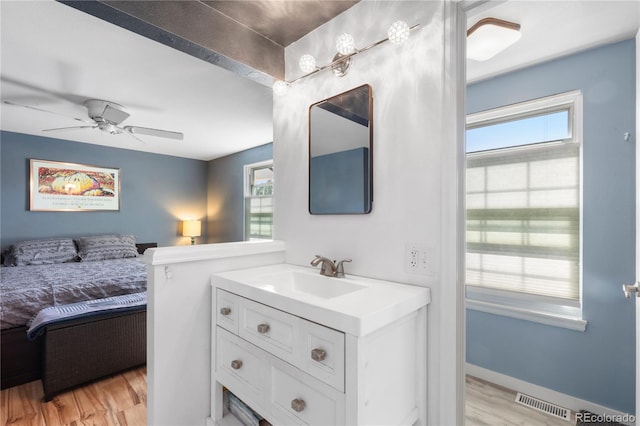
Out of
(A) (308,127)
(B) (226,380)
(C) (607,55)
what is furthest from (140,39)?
(C) (607,55)

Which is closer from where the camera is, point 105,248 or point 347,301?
point 347,301

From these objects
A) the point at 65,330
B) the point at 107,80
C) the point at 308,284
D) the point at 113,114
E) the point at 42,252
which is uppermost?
the point at 107,80

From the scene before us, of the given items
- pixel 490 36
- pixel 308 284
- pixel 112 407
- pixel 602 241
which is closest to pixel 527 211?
pixel 602 241

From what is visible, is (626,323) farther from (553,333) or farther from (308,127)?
(308,127)

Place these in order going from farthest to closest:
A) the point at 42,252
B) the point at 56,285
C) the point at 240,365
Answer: the point at 42,252 → the point at 56,285 → the point at 240,365

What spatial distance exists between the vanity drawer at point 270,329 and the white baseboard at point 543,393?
1954 millimetres

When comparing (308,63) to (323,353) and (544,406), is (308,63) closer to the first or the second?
(323,353)

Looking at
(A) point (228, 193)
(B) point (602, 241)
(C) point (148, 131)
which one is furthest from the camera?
(A) point (228, 193)

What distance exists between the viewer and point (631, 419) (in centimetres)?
180

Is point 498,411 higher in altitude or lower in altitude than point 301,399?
lower

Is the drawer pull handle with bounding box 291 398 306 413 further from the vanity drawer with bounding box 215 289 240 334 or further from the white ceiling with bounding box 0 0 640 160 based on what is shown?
the white ceiling with bounding box 0 0 640 160

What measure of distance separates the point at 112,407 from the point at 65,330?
0.62m

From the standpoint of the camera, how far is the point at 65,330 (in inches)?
84.1

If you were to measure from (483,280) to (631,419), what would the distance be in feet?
3.48
